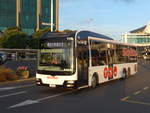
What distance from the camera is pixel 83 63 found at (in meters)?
12.4

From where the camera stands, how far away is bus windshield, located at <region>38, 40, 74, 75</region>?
11.6m

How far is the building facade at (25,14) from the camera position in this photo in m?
76.9

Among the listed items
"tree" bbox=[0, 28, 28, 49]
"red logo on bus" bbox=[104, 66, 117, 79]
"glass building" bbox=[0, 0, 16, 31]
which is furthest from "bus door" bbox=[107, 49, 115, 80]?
"glass building" bbox=[0, 0, 16, 31]

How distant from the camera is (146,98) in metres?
10.9

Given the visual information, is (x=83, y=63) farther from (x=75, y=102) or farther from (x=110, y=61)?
(x=110, y=61)

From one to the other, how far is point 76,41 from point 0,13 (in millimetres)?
69323

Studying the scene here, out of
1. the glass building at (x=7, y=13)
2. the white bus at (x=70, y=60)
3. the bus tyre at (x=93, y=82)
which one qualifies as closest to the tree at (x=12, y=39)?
the glass building at (x=7, y=13)

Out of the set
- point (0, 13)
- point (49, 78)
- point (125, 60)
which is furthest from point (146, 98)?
point (0, 13)

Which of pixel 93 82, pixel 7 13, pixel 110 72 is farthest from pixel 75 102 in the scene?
pixel 7 13

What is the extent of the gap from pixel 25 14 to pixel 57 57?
231 feet

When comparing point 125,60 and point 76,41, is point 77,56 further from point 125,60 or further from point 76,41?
point 125,60

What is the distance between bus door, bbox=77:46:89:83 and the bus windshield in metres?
0.50

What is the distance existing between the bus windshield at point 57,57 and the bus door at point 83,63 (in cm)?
50

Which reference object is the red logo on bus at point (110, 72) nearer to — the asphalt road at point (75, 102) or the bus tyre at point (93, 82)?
the bus tyre at point (93, 82)
